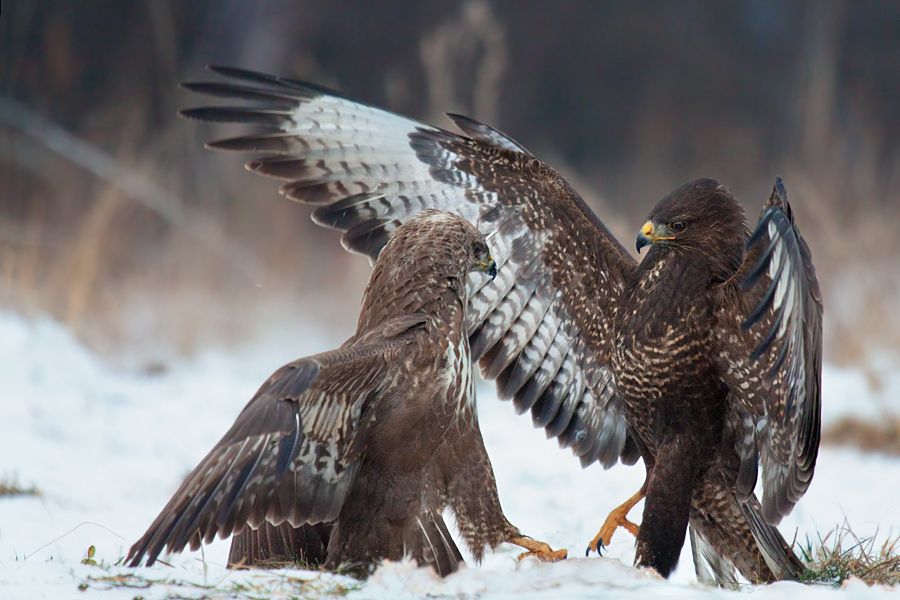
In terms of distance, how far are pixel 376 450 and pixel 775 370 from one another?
56.8 inches

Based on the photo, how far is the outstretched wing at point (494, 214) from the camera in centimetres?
489

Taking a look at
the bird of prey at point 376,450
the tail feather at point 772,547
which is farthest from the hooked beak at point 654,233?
the tail feather at point 772,547

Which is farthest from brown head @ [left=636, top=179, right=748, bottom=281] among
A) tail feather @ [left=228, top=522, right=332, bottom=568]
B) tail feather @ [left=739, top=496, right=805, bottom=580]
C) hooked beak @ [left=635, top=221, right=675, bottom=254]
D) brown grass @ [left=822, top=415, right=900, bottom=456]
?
brown grass @ [left=822, top=415, right=900, bottom=456]

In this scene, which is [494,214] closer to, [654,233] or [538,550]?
[654,233]

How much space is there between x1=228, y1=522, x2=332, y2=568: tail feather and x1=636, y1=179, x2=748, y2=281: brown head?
1609mm

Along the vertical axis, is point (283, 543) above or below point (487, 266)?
below

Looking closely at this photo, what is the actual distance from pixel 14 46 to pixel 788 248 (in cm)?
1233

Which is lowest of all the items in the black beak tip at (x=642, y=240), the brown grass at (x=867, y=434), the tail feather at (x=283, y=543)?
the tail feather at (x=283, y=543)

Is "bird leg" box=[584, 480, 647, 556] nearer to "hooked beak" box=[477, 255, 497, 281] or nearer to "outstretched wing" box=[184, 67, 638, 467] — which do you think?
"outstretched wing" box=[184, 67, 638, 467]

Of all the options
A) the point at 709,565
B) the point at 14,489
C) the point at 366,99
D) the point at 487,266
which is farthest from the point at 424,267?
the point at 366,99

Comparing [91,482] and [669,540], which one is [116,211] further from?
[669,540]

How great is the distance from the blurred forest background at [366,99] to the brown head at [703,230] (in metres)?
4.35

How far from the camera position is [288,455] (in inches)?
136

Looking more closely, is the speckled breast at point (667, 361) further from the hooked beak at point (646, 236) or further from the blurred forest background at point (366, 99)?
the blurred forest background at point (366, 99)
